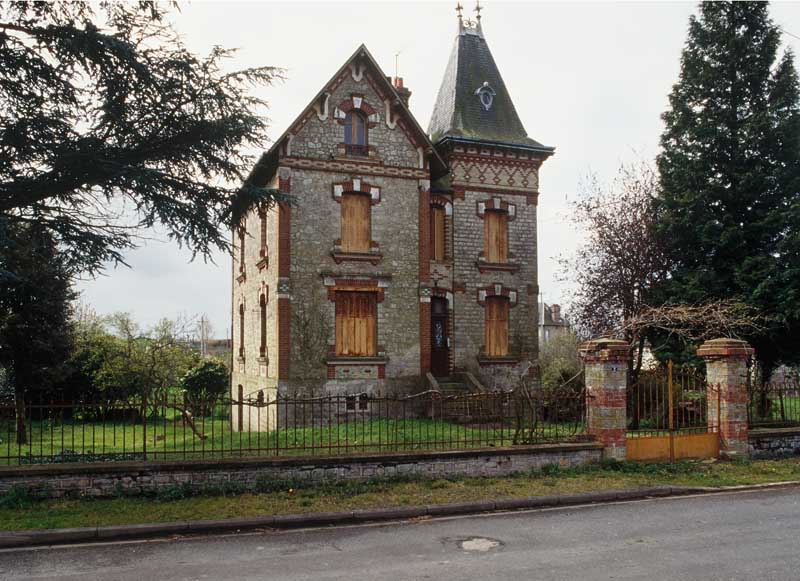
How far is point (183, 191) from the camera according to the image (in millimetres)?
12930

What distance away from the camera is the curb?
8664 mm

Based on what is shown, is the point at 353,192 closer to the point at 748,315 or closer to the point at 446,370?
the point at 446,370

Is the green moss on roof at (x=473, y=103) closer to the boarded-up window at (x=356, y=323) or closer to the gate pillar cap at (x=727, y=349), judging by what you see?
the boarded-up window at (x=356, y=323)

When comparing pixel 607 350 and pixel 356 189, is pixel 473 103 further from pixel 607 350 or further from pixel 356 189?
pixel 607 350

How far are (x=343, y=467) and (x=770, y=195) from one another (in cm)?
1662

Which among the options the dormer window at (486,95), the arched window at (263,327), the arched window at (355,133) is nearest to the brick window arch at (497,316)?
the arched window at (355,133)

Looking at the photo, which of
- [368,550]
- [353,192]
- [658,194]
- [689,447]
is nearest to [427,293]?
[353,192]

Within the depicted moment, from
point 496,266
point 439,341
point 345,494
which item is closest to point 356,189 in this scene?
point 496,266

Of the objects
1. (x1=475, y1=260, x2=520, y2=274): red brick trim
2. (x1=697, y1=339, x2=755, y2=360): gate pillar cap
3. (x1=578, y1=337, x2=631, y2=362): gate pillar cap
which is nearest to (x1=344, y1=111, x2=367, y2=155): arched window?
(x1=475, y1=260, x2=520, y2=274): red brick trim

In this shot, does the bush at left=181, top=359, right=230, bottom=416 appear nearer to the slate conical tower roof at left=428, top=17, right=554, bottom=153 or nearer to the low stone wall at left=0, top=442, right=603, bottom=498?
the slate conical tower roof at left=428, top=17, right=554, bottom=153

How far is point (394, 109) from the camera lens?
70.5 ft

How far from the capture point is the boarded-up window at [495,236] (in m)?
23.3

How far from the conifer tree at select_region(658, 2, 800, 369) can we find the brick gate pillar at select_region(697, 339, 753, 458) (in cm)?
673

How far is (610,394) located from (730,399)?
9.98 ft
